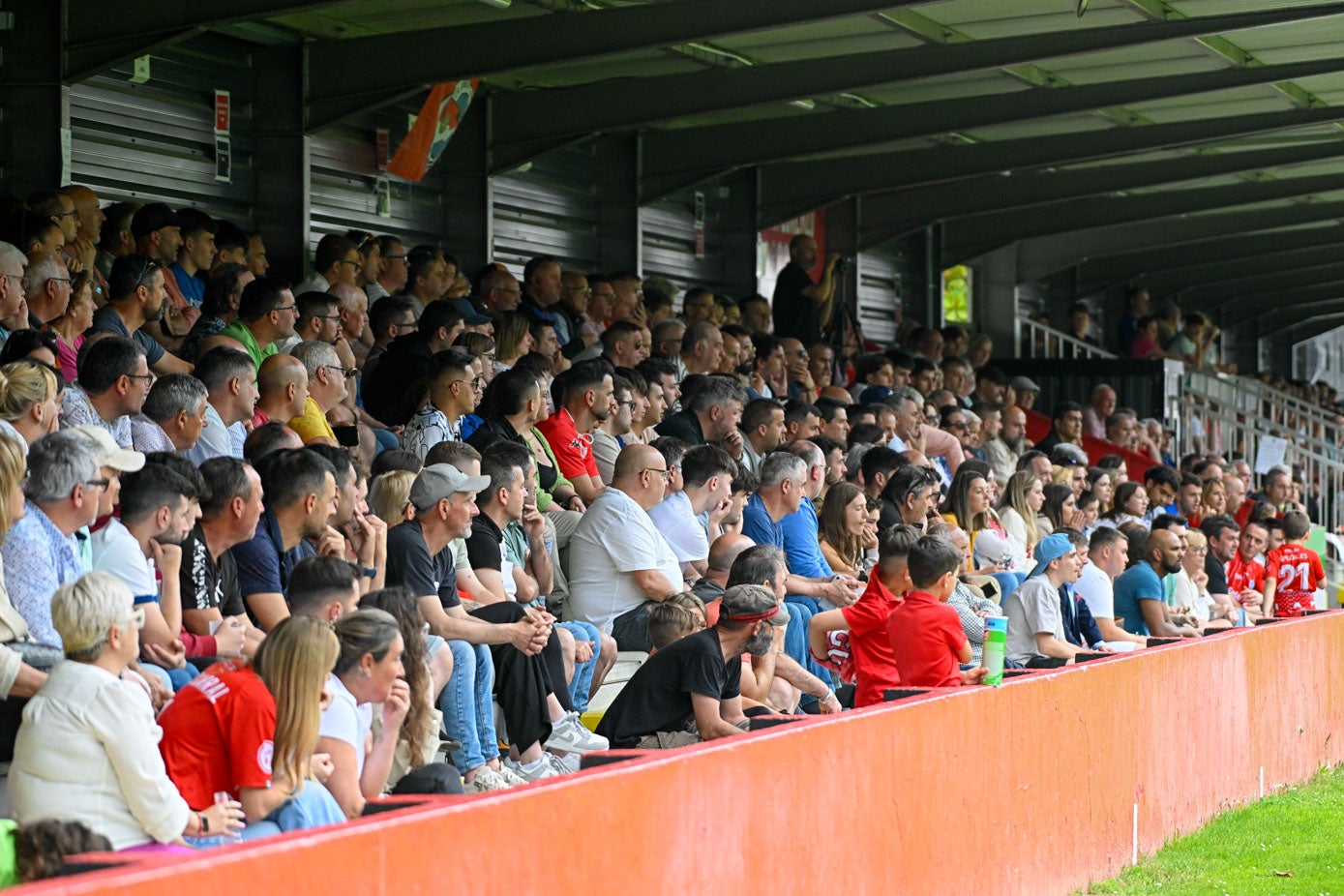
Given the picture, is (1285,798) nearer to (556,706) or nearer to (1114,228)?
(556,706)

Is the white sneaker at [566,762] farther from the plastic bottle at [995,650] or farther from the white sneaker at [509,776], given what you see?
the plastic bottle at [995,650]

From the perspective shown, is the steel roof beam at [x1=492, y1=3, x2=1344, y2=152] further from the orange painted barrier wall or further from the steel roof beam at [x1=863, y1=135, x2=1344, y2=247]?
the steel roof beam at [x1=863, y1=135, x2=1344, y2=247]

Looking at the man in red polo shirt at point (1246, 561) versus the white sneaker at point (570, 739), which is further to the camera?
the man in red polo shirt at point (1246, 561)

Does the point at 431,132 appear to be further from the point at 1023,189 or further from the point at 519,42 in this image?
the point at 1023,189

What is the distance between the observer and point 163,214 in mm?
10852

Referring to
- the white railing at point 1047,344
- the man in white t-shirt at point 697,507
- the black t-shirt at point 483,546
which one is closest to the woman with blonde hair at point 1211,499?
the white railing at point 1047,344

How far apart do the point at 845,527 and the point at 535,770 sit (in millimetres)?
4175

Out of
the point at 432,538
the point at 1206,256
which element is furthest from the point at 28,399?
the point at 1206,256

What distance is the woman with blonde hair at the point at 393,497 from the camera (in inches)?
313

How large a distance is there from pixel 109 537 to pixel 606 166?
11889mm

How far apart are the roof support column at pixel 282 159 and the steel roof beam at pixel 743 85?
2.43m

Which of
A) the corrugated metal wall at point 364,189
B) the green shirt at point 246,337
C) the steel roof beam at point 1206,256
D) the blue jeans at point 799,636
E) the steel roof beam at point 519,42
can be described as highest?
the steel roof beam at point 1206,256

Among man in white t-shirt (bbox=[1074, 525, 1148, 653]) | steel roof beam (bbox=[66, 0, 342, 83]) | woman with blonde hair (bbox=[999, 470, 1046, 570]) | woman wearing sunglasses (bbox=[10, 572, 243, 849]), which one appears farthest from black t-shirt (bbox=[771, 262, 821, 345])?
woman wearing sunglasses (bbox=[10, 572, 243, 849])

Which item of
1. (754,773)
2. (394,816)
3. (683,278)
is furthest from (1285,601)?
(394,816)
